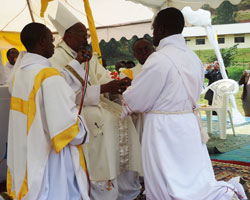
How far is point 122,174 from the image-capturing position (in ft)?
11.4

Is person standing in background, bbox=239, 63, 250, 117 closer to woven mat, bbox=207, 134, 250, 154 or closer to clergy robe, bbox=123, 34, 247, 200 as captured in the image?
woven mat, bbox=207, 134, 250, 154

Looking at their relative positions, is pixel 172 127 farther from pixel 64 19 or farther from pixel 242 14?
pixel 242 14

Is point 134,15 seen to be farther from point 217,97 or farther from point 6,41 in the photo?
point 6,41

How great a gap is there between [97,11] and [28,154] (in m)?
5.27

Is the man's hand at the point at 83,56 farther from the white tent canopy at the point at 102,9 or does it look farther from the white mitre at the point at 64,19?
the white tent canopy at the point at 102,9

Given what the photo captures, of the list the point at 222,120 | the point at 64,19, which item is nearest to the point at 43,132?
the point at 64,19

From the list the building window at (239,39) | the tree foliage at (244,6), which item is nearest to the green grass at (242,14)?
the tree foliage at (244,6)

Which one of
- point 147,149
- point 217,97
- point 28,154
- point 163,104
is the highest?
point 163,104

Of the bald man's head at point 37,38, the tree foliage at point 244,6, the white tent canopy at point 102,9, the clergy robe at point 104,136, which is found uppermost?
the tree foliage at point 244,6

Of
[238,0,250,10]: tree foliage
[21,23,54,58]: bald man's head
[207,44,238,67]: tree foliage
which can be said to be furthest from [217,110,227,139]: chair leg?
[238,0,250,10]: tree foliage

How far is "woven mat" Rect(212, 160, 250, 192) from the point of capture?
4.33m

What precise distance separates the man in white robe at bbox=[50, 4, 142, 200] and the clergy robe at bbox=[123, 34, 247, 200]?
0.49 m

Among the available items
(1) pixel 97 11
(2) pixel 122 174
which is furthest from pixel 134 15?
(2) pixel 122 174

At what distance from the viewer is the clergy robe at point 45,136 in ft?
7.45
